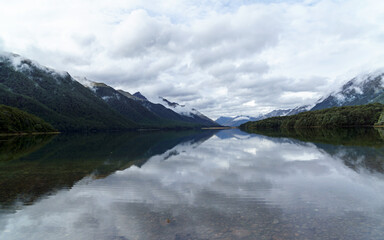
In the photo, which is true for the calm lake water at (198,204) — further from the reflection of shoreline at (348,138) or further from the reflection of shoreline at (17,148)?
the reflection of shoreline at (348,138)

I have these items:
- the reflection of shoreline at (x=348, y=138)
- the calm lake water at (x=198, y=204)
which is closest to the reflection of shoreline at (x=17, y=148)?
the calm lake water at (x=198, y=204)

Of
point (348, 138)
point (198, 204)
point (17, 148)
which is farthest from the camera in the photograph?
point (348, 138)

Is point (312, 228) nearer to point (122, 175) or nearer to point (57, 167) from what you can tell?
point (122, 175)

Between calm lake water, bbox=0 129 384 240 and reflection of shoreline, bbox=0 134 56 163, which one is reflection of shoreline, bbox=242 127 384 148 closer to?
calm lake water, bbox=0 129 384 240

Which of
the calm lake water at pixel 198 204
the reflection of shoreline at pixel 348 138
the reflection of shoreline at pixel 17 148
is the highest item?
the reflection of shoreline at pixel 348 138

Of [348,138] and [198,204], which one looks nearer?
[198,204]

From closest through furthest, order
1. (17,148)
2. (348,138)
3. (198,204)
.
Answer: (198,204) → (17,148) → (348,138)

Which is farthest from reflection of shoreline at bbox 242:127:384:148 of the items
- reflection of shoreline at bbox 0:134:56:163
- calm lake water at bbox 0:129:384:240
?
reflection of shoreline at bbox 0:134:56:163

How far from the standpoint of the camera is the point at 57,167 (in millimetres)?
37594

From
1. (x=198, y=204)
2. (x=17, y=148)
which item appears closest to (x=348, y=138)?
(x=198, y=204)

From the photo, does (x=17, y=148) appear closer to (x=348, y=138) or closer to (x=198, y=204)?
(x=198, y=204)

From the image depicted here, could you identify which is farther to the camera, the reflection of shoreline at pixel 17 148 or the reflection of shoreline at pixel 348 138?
the reflection of shoreline at pixel 348 138

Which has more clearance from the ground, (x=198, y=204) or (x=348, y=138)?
(x=348, y=138)

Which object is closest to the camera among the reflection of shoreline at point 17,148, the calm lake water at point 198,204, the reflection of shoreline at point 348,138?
the calm lake water at point 198,204
